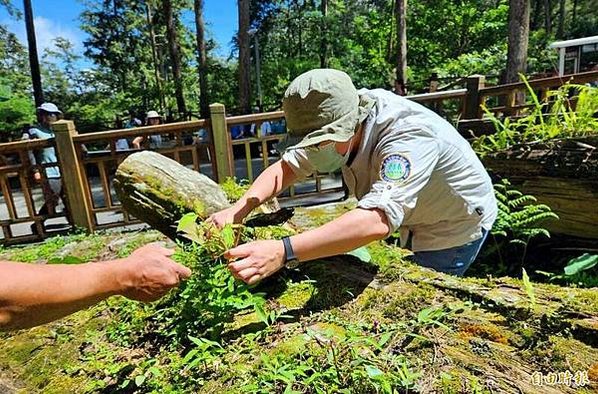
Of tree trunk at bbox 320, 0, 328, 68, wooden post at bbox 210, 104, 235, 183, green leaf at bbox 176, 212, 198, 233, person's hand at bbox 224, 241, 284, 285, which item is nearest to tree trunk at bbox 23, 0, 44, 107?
wooden post at bbox 210, 104, 235, 183

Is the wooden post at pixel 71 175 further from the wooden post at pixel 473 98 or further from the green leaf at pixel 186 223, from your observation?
the wooden post at pixel 473 98

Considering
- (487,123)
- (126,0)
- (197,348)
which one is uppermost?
(126,0)

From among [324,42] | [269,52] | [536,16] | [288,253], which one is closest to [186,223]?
[288,253]

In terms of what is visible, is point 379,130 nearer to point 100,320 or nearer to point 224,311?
point 224,311

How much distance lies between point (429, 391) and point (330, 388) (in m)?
0.29

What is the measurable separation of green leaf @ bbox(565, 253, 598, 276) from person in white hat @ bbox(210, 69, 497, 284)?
1.43 m

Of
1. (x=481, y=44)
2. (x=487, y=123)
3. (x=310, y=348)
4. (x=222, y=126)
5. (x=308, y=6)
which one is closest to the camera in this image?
(x=310, y=348)

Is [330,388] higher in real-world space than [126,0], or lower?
lower

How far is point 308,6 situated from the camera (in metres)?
29.7

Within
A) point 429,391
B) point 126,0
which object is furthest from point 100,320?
point 126,0

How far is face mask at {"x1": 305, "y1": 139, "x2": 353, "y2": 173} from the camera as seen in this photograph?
6.75 ft

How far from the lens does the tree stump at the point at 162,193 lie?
262 cm

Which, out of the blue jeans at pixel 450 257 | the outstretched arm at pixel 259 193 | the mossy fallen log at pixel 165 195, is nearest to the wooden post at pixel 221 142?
the mossy fallen log at pixel 165 195

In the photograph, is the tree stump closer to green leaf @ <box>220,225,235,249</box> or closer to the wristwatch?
green leaf @ <box>220,225,235,249</box>
